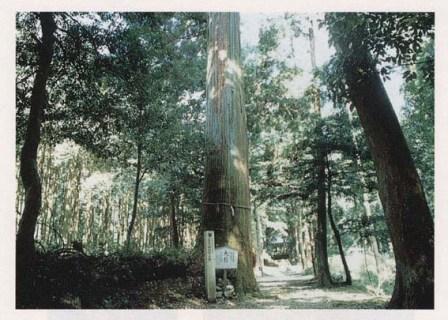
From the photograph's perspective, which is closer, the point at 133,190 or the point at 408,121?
the point at 408,121

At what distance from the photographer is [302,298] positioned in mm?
3963

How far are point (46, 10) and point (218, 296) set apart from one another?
322 cm

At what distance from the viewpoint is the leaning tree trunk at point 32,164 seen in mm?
3477

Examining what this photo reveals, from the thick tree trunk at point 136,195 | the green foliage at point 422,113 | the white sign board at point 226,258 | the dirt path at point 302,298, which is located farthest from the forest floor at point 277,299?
the green foliage at point 422,113

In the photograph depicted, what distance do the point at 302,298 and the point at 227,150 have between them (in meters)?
1.72

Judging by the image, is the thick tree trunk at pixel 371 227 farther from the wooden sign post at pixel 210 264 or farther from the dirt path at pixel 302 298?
the wooden sign post at pixel 210 264

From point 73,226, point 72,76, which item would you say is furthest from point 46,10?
point 73,226

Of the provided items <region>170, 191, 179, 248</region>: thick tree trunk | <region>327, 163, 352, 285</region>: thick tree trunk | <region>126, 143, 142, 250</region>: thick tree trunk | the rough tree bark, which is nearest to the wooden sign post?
<region>170, 191, 179, 248</region>: thick tree trunk

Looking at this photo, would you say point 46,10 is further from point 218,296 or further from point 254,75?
point 218,296

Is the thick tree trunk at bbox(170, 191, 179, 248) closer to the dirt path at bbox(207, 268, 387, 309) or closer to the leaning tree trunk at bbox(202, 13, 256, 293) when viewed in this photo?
the leaning tree trunk at bbox(202, 13, 256, 293)

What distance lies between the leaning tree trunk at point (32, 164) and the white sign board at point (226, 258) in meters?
1.68

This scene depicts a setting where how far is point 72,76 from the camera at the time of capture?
398cm

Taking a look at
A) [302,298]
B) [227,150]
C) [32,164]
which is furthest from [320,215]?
[32,164]

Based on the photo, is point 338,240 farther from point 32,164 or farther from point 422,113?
point 32,164
